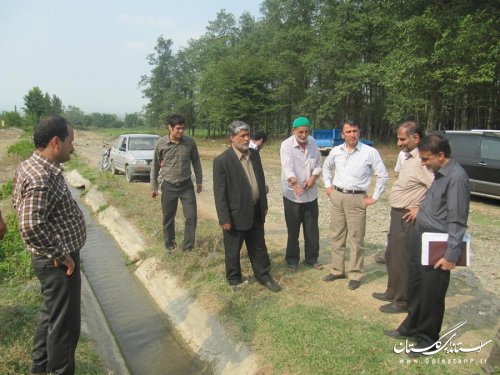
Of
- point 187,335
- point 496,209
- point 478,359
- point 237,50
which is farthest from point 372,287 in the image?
point 237,50

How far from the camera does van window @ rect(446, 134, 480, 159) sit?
34.6 feet

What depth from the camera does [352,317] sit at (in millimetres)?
4230

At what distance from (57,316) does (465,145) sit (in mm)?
10810

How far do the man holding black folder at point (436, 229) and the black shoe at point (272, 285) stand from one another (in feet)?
5.33

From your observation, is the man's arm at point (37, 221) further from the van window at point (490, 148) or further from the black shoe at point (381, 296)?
the van window at point (490, 148)

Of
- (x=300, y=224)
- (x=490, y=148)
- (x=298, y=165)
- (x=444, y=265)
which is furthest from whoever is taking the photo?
(x=490, y=148)

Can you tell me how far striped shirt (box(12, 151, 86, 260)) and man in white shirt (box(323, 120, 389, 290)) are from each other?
305 cm

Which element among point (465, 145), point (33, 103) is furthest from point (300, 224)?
point (33, 103)

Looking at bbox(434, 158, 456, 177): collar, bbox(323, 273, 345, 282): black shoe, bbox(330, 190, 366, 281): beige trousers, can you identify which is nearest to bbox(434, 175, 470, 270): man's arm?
bbox(434, 158, 456, 177): collar

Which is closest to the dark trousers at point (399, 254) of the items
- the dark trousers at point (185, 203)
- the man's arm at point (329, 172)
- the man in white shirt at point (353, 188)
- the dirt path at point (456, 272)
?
the dirt path at point (456, 272)

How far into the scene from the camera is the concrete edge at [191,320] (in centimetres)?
378

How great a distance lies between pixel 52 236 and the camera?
113 inches

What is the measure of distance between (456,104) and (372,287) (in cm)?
1856

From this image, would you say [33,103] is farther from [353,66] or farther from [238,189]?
[238,189]
